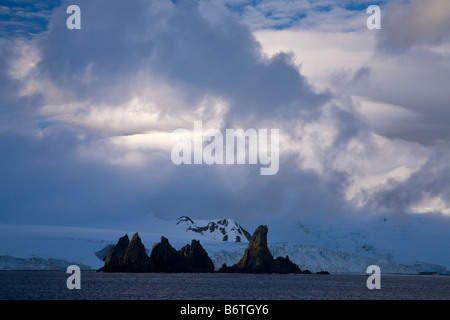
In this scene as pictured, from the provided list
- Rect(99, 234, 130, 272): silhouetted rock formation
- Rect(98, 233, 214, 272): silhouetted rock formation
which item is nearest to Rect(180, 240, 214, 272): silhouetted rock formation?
Rect(98, 233, 214, 272): silhouetted rock formation

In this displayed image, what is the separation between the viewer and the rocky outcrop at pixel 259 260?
162 meters

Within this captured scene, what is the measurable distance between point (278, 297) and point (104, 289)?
89.5 feet

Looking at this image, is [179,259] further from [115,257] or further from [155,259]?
→ [115,257]

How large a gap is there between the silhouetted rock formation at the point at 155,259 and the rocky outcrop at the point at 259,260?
9234mm

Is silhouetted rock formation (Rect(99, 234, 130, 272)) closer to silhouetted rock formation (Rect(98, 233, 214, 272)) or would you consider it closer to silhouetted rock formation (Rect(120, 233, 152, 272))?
silhouetted rock formation (Rect(98, 233, 214, 272))

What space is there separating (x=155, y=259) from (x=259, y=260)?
91.6 feet

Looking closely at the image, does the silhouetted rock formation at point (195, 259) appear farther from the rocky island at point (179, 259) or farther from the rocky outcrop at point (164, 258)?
the rocky outcrop at point (164, 258)

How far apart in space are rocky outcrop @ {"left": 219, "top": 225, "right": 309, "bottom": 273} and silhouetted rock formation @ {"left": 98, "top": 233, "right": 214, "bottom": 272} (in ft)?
30.3

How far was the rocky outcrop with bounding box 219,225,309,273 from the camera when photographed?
162m

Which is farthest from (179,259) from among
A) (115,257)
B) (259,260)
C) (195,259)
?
(259,260)
